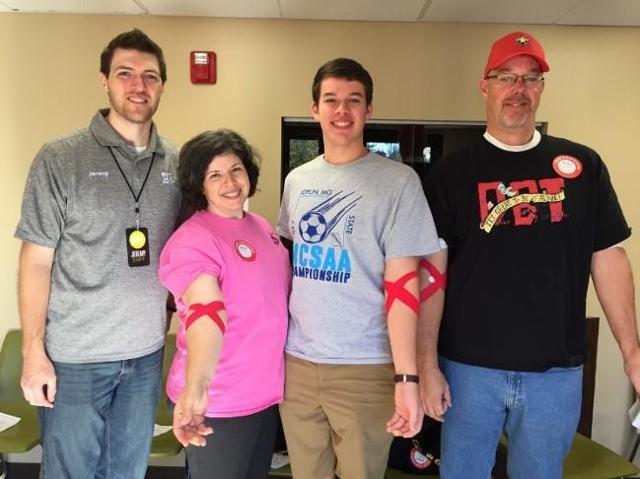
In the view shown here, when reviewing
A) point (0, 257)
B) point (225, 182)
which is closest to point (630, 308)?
point (225, 182)

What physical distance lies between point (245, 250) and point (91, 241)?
0.51 metres

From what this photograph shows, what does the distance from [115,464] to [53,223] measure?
2.85ft

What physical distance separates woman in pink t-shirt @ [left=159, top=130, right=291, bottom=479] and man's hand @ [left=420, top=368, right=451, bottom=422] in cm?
44

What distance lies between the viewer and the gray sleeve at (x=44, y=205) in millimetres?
1551

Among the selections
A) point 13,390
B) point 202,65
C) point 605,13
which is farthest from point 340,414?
point 605,13

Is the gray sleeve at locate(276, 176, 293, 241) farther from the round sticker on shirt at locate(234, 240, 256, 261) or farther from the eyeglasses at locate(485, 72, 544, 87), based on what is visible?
the eyeglasses at locate(485, 72, 544, 87)

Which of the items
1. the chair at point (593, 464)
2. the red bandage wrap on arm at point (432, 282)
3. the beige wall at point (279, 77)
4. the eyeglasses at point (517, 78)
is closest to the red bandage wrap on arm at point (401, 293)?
the red bandage wrap on arm at point (432, 282)

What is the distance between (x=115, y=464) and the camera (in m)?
1.78

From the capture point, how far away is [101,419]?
1.68m

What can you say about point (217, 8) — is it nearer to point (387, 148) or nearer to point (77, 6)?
point (77, 6)

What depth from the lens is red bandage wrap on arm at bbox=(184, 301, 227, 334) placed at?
4.33 feet

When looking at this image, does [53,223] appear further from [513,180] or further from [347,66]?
[513,180]

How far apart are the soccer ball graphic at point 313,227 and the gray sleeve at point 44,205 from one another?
75 centimetres

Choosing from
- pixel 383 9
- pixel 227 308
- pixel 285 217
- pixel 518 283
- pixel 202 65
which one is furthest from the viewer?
pixel 202 65
